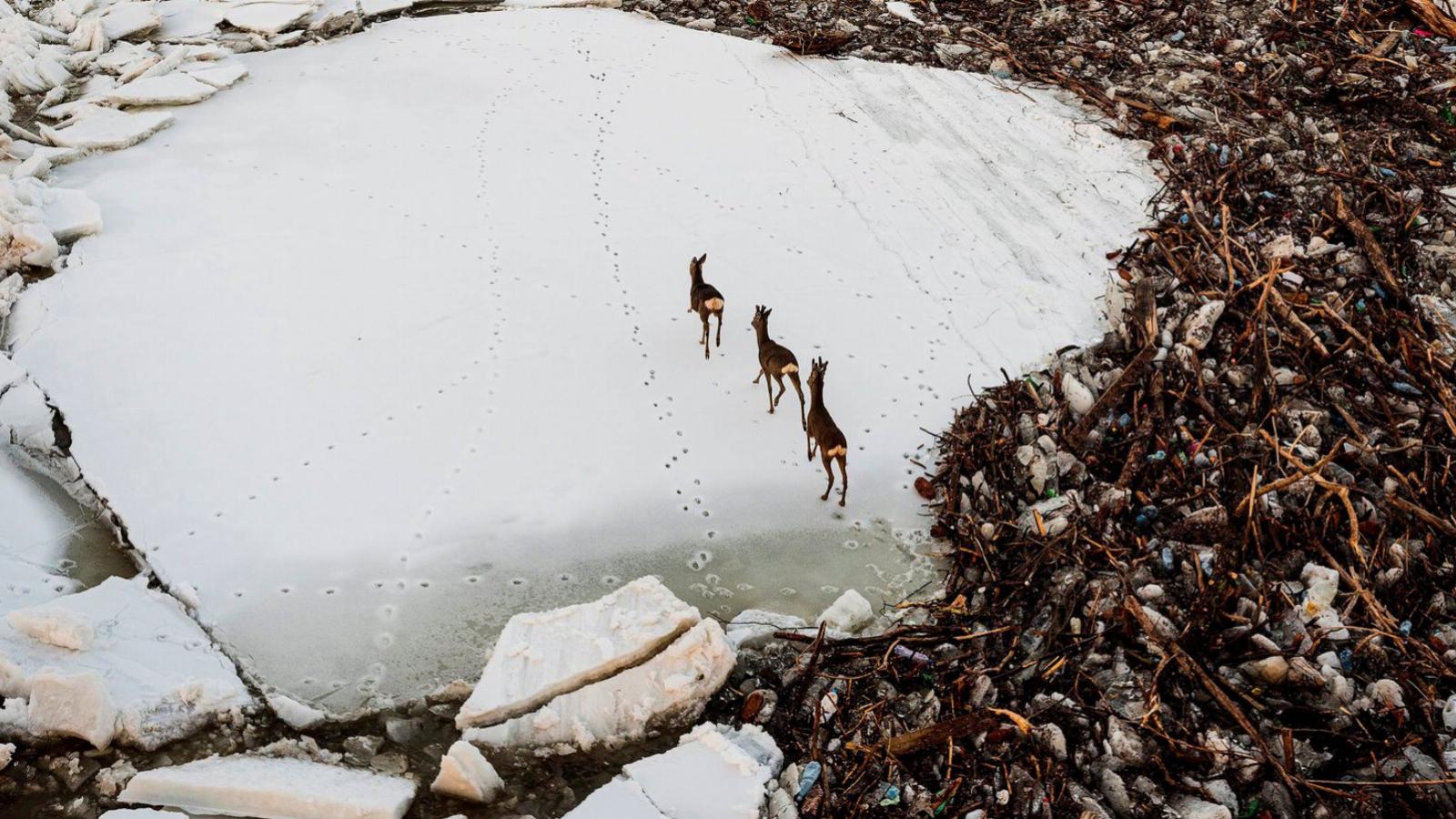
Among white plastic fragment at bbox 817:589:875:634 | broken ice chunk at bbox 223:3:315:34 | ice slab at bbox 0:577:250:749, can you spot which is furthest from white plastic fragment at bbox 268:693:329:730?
broken ice chunk at bbox 223:3:315:34

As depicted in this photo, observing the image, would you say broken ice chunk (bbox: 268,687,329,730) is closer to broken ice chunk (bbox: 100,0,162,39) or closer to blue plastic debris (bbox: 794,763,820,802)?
blue plastic debris (bbox: 794,763,820,802)

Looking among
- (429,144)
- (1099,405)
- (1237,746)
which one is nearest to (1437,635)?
(1237,746)

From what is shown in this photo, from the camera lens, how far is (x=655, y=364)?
238 inches

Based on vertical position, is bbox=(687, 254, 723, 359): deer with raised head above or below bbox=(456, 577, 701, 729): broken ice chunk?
above

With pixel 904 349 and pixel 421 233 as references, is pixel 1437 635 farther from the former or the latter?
pixel 421 233

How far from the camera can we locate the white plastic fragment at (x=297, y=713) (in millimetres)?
3984

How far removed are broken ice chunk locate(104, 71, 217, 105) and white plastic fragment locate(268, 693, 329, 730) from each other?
22.4ft

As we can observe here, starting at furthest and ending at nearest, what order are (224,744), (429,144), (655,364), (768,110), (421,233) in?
(768,110)
(429,144)
(421,233)
(655,364)
(224,744)

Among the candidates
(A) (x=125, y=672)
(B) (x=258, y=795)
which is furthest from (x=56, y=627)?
(B) (x=258, y=795)

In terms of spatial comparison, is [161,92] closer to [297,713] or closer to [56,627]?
[56,627]

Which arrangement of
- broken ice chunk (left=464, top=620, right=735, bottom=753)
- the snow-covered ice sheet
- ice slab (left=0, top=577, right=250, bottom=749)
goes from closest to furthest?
ice slab (left=0, top=577, right=250, bottom=749)
broken ice chunk (left=464, top=620, right=735, bottom=753)
the snow-covered ice sheet

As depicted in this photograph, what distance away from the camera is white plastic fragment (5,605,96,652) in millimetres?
3920

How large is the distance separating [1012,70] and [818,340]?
477cm

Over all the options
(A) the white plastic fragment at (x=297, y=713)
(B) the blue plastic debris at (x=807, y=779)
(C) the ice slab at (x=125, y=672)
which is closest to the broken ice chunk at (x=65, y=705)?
(C) the ice slab at (x=125, y=672)
